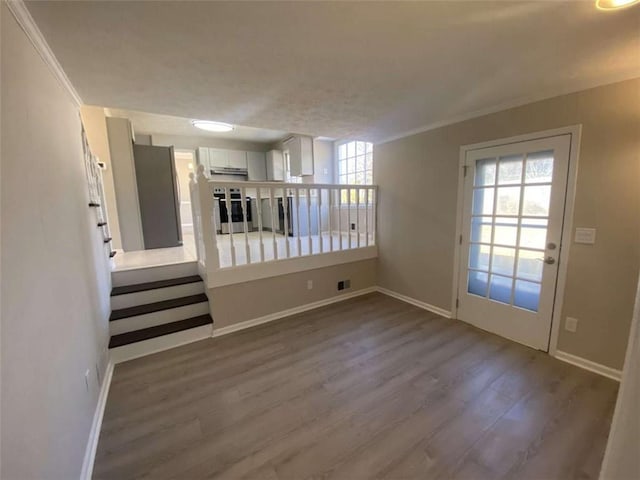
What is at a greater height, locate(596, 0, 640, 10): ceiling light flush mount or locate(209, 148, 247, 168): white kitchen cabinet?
locate(209, 148, 247, 168): white kitchen cabinet

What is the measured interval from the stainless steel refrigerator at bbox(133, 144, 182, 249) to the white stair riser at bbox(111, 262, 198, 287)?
1.51 meters

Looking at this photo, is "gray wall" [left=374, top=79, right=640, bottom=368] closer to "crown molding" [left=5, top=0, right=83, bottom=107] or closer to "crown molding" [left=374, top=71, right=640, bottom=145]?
"crown molding" [left=374, top=71, right=640, bottom=145]

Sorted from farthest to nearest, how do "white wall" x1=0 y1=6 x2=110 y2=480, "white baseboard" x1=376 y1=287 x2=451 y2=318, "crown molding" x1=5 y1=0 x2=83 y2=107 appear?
"white baseboard" x1=376 y1=287 x2=451 y2=318 → "crown molding" x1=5 y1=0 x2=83 y2=107 → "white wall" x1=0 y1=6 x2=110 y2=480

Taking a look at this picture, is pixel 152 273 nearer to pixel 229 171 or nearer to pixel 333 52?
pixel 333 52

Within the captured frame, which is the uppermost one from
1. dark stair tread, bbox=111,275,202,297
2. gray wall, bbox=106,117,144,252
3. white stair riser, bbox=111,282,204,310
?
gray wall, bbox=106,117,144,252

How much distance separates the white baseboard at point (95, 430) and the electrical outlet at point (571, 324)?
351cm

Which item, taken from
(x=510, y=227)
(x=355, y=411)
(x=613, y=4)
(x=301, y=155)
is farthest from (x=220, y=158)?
(x=613, y=4)

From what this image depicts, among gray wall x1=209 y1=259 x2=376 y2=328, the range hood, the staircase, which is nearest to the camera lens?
the staircase

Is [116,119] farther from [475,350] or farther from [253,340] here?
[475,350]

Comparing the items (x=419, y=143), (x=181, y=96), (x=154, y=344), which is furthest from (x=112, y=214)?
(x=419, y=143)

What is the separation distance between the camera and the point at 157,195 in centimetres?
443

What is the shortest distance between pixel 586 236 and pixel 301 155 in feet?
15.9

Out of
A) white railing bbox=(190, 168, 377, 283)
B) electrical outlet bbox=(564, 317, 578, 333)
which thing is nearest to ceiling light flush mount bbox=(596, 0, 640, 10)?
electrical outlet bbox=(564, 317, 578, 333)

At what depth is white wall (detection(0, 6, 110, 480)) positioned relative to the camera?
2.97ft
